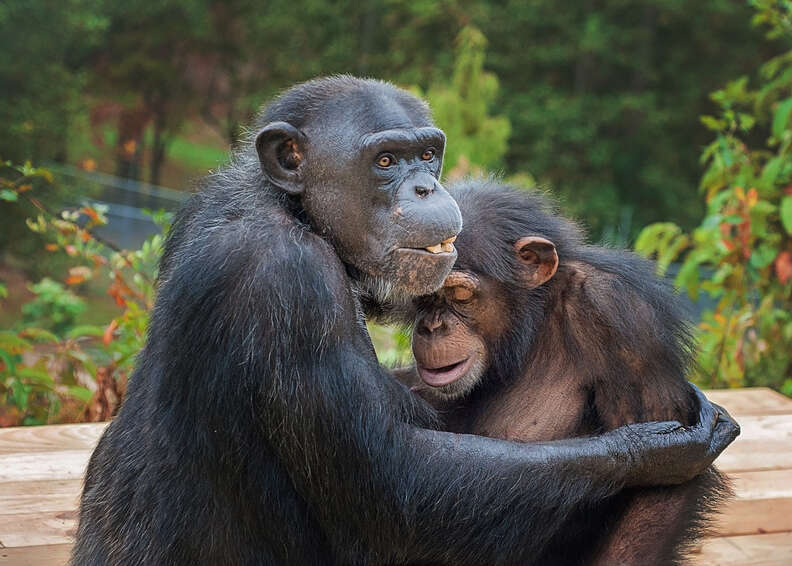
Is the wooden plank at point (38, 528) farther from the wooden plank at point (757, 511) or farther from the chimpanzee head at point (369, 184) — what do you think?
the wooden plank at point (757, 511)

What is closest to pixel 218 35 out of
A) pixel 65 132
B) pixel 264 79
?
pixel 264 79

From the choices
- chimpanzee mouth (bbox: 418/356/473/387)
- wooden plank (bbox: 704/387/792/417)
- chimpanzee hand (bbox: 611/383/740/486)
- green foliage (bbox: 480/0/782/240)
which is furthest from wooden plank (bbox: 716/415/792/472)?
green foliage (bbox: 480/0/782/240)

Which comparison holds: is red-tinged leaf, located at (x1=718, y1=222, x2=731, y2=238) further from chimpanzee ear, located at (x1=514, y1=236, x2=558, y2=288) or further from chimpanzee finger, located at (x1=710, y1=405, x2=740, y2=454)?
chimpanzee ear, located at (x1=514, y1=236, x2=558, y2=288)

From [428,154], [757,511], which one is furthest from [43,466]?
[757,511]

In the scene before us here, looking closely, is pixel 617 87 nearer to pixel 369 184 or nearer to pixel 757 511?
pixel 757 511

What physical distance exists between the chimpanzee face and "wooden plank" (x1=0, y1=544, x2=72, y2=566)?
1.55m

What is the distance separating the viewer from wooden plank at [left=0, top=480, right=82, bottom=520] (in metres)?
4.23

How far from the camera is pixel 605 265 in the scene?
3557 millimetres

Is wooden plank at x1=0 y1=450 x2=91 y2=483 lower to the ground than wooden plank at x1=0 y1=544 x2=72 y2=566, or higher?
higher

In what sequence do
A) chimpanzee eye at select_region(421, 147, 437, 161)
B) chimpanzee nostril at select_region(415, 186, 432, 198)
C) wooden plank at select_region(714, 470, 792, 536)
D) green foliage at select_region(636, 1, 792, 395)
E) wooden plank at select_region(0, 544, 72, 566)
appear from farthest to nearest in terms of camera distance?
1. green foliage at select_region(636, 1, 792, 395)
2. wooden plank at select_region(714, 470, 792, 536)
3. wooden plank at select_region(0, 544, 72, 566)
4. chimpanzee eye at select_region(421, 147, 437, 161)
5. chimpanzee nostril at select_region(415, 186, 432, 198)

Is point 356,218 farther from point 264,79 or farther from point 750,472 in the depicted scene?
point 264,79

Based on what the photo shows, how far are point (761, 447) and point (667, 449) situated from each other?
199 cm

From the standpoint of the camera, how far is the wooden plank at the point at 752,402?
5.57 metres

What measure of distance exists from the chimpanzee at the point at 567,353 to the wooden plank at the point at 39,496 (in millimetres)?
1701
